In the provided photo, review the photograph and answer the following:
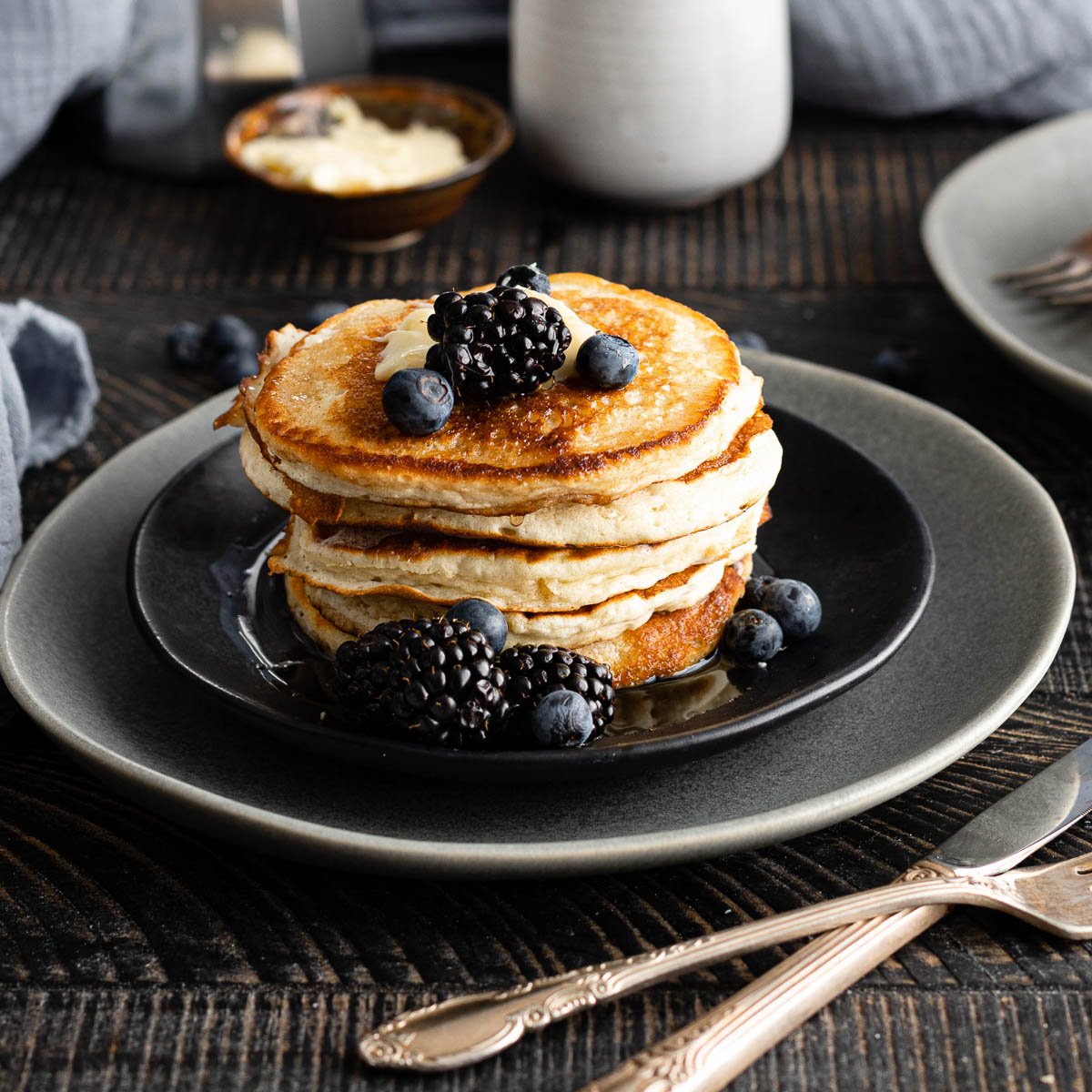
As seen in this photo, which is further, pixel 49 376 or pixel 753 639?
pixel 49 376

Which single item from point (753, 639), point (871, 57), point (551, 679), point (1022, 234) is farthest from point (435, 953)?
point (871, 57)

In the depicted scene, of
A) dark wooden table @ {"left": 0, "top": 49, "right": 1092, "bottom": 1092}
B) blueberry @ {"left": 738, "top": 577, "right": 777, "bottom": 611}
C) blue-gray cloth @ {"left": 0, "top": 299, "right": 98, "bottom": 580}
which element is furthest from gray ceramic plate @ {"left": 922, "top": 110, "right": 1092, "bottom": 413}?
blue-gray cloth @ {"left": 0, "top": 299, "right": 98, "bottom": 580}

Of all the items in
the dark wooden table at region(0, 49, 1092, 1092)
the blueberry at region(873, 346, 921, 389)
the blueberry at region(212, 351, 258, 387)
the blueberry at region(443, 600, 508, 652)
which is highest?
the blueberry at region(443, 600, 508, 652)

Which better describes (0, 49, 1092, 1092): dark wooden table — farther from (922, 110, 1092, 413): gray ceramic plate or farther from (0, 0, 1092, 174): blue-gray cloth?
(0, 0, 1092, 174): blue-gray cloth

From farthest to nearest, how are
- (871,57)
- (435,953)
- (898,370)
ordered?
(871,57)
(898,370)
(435,953)

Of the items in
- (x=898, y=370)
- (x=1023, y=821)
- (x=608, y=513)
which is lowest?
(x=898, y=370)

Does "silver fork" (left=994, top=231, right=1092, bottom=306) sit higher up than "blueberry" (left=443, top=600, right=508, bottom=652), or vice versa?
"blueberry" (left=443, top=600, right=508, bottom=652)

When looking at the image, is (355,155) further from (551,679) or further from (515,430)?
(551,679)

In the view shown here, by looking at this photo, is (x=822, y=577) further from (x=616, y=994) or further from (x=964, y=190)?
(x=964, y=190)

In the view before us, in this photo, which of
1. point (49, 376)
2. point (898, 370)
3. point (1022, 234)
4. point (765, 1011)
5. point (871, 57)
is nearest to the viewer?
point (765, 1011)
